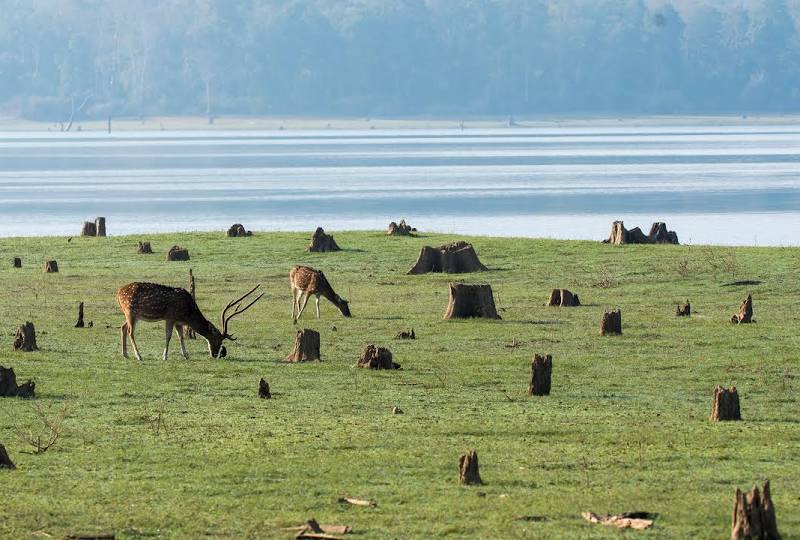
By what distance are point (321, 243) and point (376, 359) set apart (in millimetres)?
22778

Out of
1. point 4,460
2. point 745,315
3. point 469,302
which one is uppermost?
point 469,302

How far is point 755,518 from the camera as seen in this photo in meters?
11.1

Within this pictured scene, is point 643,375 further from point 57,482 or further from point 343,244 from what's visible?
point 343,244

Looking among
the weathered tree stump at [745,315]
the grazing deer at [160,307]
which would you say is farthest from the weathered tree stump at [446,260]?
the grazing deer at [160,307]

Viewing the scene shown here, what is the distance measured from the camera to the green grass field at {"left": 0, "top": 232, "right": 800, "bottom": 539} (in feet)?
40.8

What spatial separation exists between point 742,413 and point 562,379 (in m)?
3.57

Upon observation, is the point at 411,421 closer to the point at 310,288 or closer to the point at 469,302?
the point at 469,302

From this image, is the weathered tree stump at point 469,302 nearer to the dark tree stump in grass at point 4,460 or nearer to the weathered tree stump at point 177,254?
the dark tree stump in grass at point 4,460

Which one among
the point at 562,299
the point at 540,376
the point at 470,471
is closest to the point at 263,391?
the point at 540,376

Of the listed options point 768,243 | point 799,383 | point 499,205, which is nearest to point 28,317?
point 799,383

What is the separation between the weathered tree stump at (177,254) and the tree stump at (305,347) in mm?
20244

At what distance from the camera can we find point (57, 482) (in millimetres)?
13500

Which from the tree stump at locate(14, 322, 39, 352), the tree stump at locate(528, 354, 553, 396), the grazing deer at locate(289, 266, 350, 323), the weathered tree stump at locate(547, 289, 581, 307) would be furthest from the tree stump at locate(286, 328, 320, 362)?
the weathered tree stump at locate(547, 289, 581, 307)

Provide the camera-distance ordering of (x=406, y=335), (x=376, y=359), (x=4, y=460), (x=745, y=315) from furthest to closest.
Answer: (x=745, y=315) < (x=406, y=335) < (x=376, y=359) < (x=4, y=460)
